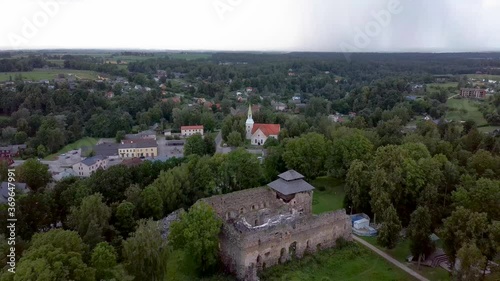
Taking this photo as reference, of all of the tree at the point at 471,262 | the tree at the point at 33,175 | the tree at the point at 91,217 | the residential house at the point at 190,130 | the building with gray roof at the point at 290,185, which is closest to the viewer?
the tree at the point at 471,262

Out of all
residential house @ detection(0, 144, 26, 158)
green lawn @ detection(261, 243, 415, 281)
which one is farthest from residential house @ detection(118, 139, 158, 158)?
green lawn @ detection(261, 243, 415, 281)

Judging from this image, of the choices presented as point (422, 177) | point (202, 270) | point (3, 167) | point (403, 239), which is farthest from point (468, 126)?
point (3, 167)

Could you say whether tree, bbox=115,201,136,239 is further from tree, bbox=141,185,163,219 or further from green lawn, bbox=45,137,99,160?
green lawn, bbox=45,137,99,160

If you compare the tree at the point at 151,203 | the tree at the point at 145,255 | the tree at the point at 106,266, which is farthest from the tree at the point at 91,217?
the tree at the point at 145,255

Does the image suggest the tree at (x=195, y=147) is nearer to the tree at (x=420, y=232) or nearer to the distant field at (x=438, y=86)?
the tree at (x=420, y=232)

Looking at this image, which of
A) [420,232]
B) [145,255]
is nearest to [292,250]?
[420,232]

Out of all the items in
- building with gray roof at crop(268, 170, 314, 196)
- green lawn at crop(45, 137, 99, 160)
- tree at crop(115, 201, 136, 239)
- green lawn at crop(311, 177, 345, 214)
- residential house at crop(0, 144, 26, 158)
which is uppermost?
building with gray roof at crop(268, 170, 314, 196)
